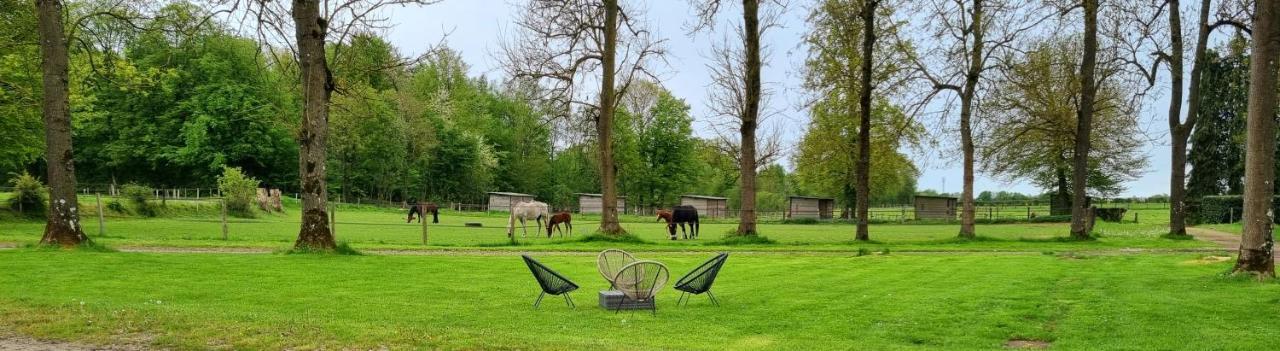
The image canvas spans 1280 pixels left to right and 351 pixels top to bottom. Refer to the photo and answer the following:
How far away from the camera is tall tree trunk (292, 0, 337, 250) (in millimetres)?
17406

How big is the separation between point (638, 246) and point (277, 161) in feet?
177

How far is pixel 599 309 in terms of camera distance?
10.6 m

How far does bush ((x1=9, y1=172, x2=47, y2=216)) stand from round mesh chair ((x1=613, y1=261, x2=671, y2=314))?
33585mm

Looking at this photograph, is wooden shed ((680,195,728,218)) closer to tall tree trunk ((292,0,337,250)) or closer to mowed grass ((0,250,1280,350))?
tall tree trunk ((292,0,337,250))

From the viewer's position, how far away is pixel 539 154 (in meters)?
85.2

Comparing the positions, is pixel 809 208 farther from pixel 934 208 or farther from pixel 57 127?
pixel 57 127

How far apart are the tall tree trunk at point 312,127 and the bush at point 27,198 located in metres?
23.5

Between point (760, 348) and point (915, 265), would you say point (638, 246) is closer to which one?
point (915, 265)

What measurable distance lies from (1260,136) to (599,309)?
11120mm

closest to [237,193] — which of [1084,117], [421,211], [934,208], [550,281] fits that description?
[421,211]

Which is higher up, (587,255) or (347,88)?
(347,88)

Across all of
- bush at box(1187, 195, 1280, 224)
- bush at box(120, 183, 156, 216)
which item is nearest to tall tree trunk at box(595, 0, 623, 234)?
bush at box(120, 183, 156, 216)

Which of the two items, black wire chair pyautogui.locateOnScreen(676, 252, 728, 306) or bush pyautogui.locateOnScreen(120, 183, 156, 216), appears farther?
bush pyautogui.locateOnScreen(120, 183, 156, 216)

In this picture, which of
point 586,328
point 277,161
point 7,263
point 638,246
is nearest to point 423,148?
point 277,161
